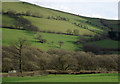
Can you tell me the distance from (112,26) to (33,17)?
51482 mm

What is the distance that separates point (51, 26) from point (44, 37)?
1748 centimetres

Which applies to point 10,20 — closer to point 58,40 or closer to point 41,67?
point 58,40

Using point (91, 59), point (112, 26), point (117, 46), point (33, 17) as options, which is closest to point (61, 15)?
point (33, 17)

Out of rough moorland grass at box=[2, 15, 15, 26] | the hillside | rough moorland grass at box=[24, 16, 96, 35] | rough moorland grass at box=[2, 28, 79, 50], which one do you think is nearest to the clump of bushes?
the hillside

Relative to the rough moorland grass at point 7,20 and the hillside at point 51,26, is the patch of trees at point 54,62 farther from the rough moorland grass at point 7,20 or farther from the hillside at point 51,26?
the rough moorland grass at point 7,20

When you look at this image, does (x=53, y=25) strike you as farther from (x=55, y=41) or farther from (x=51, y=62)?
(x=51, y=62)

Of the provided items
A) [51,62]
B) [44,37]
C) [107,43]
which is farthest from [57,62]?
[107,43]

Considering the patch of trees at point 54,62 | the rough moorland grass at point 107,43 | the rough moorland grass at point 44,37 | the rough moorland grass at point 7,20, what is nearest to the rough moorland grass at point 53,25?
the rough moorland grass at point 44,37

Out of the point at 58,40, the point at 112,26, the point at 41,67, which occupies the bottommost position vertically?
the point at 41,67

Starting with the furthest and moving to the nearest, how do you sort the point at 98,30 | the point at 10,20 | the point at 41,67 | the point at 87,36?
the point at 98,30 < the point at 87,36 < the point at 10,20 < the point at 41,67

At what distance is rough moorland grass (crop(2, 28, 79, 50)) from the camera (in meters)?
74.6

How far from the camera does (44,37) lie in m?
84.1

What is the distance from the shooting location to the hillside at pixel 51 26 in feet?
263

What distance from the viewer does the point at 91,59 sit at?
5088 cm
